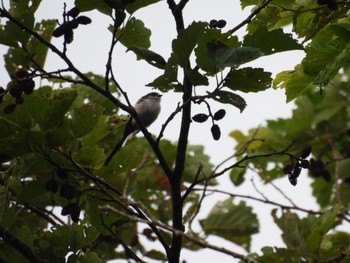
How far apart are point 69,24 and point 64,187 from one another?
2.01 feet

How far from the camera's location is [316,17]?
7.64 ft

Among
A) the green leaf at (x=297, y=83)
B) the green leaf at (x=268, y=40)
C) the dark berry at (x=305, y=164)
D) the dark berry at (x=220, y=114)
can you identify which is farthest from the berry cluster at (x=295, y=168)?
the green leaf at (x=268, y=40)

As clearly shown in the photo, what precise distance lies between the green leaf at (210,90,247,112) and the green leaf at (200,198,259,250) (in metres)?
2.48

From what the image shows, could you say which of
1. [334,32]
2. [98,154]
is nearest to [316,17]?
[334,32]

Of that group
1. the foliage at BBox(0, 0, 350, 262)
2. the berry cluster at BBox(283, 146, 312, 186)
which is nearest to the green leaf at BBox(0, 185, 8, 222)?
the foliage at BBox(0, 0, 350, 262)

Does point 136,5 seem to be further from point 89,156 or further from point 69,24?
point 89,156

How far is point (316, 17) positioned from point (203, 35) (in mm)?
552

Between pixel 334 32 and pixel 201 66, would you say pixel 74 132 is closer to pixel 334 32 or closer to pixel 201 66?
pixel 201 66

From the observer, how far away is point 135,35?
2402 millimetres

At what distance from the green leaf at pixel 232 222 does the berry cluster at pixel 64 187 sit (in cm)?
208

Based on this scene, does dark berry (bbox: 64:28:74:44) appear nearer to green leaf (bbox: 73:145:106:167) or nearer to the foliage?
the foliage

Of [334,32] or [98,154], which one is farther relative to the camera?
[98,154]

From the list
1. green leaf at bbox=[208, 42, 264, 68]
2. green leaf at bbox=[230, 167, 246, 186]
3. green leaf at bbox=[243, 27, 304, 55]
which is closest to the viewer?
green leaf at bbox=[208, 42, 264, 68]

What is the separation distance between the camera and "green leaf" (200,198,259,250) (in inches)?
176
